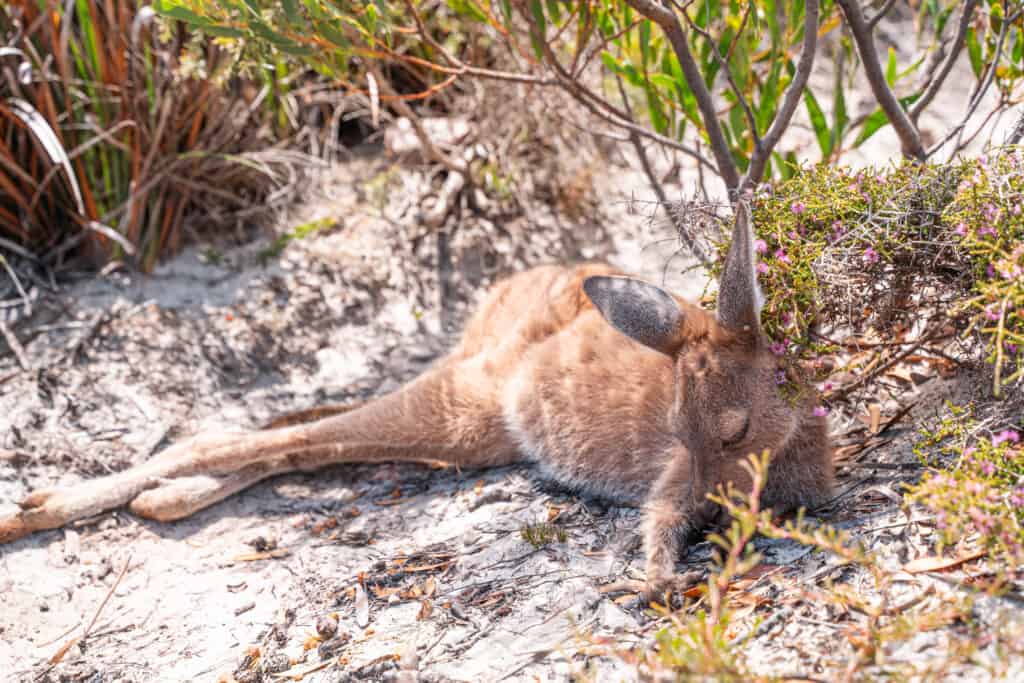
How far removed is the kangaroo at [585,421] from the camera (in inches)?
119

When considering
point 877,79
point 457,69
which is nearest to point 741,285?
point 877,79

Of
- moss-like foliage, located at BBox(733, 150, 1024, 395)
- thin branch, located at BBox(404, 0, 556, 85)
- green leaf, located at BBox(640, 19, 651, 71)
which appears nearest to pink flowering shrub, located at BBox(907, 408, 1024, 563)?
moss-like foliage, located at BBox(733, 150, 1024, 395)

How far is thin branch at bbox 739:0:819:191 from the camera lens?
319 cm

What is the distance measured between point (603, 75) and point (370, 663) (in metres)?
3.70

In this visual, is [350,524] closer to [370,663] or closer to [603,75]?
[370,663]

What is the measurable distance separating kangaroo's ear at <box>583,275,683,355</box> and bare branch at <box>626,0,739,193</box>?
0.61m

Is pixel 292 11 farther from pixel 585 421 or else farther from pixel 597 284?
pixel 585 421

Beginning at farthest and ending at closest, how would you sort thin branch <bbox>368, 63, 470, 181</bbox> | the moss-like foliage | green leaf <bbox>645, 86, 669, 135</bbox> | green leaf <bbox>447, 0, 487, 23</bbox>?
thin branch <bbox>368, 63, 470, 181</bbox> < green leaf <bbox>645, 86, 669, 135</bbox> < green leaf <bbox>447, 0, 487, 23</bbox> < the moss-like foliage

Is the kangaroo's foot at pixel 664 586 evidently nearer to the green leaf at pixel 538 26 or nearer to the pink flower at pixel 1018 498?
the pink flower at pixel 1018 498

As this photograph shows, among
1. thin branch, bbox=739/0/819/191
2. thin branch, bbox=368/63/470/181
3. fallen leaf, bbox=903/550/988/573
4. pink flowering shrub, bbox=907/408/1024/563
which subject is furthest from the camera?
thin branch, bbox=368/63/470/181

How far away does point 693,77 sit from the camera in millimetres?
3535

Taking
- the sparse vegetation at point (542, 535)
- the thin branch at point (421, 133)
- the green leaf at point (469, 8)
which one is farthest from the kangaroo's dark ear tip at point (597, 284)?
the thin branch at point (421, 133)

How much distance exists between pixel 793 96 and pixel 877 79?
384 mm

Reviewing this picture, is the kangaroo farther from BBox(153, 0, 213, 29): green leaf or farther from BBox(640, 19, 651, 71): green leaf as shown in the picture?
BBox(153, 0, 213, 29): green leaf
